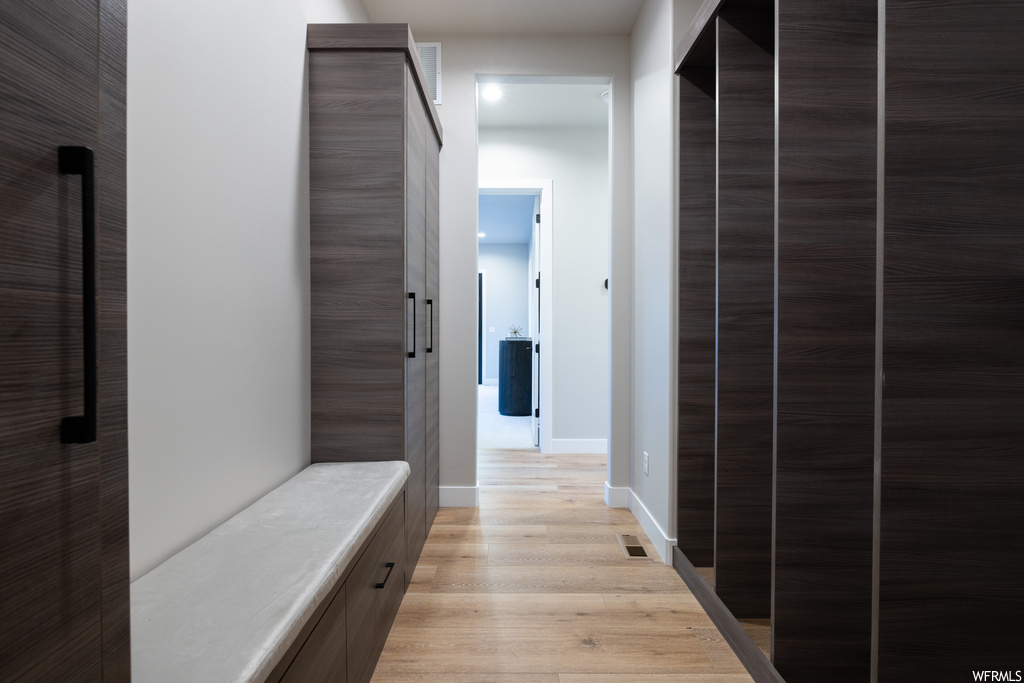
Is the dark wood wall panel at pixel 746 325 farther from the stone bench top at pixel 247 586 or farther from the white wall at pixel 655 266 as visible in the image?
the stone bench top at pixel 247 586

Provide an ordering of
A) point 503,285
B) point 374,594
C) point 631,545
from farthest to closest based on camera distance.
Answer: point 503,285, point 631,545, point 374,594

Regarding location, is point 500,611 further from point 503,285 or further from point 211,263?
point 503,285

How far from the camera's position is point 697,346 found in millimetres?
2219

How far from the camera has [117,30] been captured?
2.09 ft

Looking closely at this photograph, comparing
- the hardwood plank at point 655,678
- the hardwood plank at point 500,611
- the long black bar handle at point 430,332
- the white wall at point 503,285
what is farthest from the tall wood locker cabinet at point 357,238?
the white wall at point 503,285

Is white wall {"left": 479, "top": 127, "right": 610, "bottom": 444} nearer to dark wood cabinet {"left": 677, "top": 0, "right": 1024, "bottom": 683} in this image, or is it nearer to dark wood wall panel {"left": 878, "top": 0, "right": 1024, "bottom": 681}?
dark wood cabinet {"left": 677, "top": 0, "right": 1024, "bottom": 683}

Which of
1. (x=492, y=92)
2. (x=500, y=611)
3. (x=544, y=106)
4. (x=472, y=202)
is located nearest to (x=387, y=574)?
(x=500, y=611)

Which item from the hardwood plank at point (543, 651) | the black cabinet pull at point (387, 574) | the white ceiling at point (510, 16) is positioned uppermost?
the white ceiling at point (510, 16)

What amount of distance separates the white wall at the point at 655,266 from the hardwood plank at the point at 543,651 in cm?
67

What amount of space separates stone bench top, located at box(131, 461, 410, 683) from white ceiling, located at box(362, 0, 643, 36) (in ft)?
8.51

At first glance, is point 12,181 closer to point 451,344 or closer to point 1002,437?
point 1002,437

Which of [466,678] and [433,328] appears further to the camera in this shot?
[433,328]

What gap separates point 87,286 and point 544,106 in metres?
3.91

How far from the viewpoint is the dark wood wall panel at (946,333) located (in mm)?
1023
